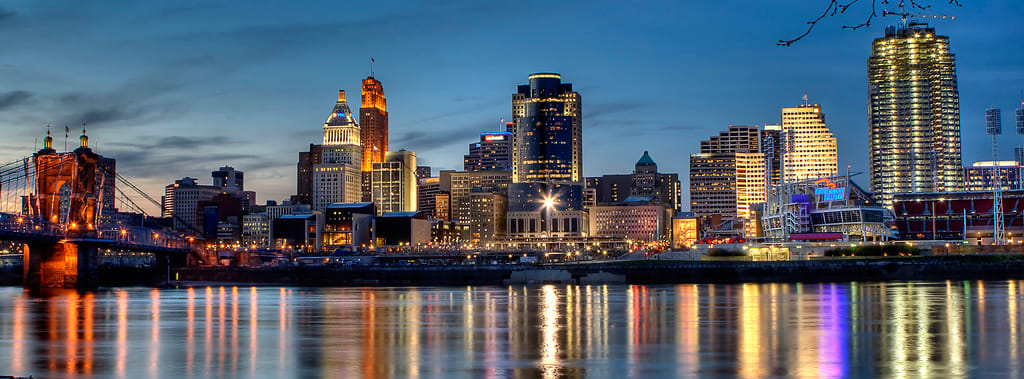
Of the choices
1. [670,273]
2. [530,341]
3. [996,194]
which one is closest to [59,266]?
[670,273]

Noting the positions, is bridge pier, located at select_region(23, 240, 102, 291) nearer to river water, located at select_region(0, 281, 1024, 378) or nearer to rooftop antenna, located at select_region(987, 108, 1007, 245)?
river water, located at select_region(0, 281, 1024, 378)

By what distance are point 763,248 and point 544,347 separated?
120 metres

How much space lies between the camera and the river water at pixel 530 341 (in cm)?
2492

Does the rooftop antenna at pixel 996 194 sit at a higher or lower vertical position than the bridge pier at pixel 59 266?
higher

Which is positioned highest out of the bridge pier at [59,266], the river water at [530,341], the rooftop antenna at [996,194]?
the rooftop antenna at [996,194]

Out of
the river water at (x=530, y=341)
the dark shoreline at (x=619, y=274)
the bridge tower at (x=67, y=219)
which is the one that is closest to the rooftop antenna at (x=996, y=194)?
the dark shoreline at (x=619, y=274)

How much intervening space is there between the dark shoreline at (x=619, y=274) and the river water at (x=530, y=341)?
152 feet

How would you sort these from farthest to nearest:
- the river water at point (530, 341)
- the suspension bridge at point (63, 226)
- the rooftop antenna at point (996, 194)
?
the rooftop antenna at point (996, 194) < the suspension bridge at point (63, 226) < the river water at point (530, 341)

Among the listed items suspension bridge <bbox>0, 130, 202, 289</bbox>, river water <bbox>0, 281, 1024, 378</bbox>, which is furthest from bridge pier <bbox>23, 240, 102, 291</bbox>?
river water <bbox>0, 281, 1024, 378</bbox>

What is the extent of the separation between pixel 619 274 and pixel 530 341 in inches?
2813

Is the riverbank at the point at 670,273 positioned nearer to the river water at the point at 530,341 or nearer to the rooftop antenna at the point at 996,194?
the rooftop antenna at the point at 996,194

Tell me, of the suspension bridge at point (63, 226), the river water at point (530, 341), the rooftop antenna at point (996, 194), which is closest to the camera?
the river water at point (530, 341)

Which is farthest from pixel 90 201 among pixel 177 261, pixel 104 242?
pixel 177 261

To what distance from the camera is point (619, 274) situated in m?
103
